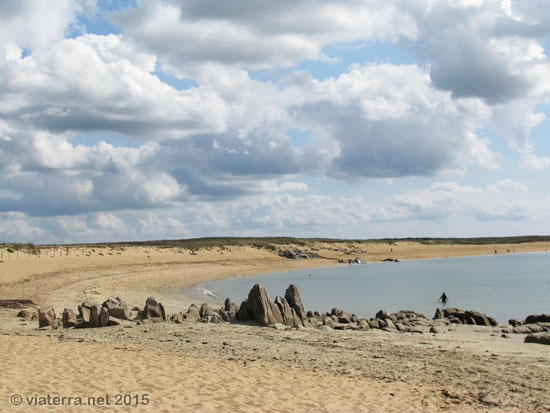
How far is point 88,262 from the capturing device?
153ft

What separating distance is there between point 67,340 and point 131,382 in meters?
5.78

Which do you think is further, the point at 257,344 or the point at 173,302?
the point at 173,302

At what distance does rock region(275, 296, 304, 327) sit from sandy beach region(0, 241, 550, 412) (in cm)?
182

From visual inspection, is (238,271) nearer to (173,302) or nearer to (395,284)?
(395,284)

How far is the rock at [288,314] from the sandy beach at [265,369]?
182 centimetres

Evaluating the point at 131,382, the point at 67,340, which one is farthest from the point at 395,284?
the point at 131,382

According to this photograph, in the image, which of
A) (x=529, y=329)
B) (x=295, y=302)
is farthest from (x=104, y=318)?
(x=529, y=329)

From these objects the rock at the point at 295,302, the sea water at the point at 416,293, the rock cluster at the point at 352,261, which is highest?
the rock at the point at 295,302

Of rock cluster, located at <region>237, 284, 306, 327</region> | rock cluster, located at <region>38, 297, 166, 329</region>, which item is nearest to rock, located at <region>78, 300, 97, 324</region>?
rock cluster, located at <region>38, 297, 166, 329</region>

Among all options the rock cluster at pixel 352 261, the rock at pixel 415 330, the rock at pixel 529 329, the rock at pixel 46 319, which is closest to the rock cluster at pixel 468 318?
the rock at pixel 529 329

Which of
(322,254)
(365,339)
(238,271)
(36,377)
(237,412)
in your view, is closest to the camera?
(237,412)

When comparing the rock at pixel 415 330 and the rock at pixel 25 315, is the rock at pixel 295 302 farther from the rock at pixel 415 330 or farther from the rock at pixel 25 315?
the rock at pixel 25 315

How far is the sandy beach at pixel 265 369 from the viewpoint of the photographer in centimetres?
934

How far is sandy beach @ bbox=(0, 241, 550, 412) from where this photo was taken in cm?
934
